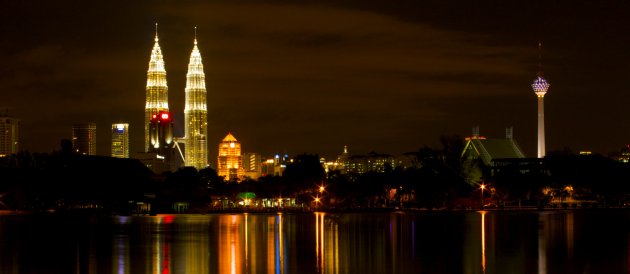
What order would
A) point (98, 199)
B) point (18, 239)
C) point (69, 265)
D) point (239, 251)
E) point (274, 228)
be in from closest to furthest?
point (69, 265), point (239, 251), point (18, 239), point (274, 228), point (98, 199)

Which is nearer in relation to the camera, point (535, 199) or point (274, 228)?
point (274, 228)

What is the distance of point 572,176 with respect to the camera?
165 m

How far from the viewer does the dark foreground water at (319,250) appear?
150 feet

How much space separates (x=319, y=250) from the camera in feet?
180

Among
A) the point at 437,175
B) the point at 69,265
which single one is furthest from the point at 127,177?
the point at 69,265

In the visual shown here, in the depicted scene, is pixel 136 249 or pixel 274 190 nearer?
pixel 136 249

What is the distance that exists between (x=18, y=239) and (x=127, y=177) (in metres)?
77.6

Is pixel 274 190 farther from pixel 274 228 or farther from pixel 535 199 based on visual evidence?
pixel 274 228

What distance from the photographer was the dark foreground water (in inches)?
1802

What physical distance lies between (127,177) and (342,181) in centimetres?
3265

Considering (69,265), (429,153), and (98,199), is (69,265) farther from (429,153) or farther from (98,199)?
(429,153)

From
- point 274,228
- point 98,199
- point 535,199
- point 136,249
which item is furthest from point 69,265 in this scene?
point 535,199

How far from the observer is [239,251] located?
54469 mm

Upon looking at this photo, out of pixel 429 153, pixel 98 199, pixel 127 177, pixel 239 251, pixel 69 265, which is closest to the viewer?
pixel 69 265
